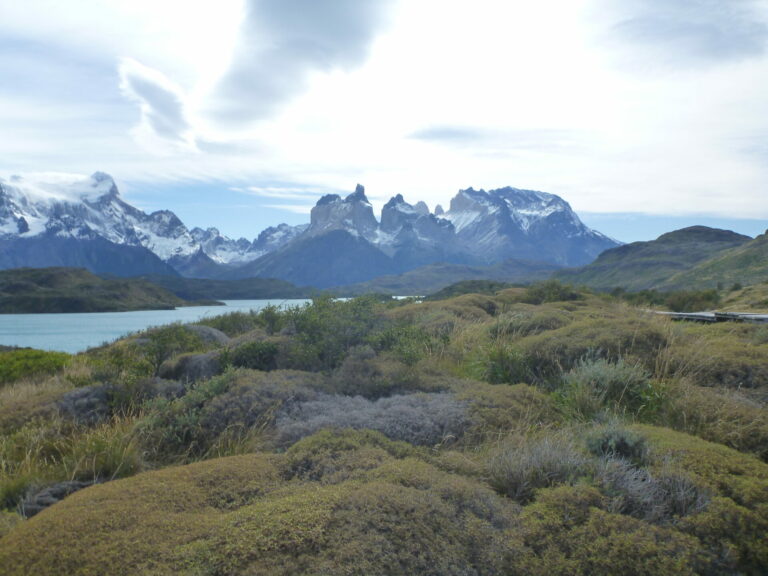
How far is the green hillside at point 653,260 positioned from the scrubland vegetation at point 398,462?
145839mm

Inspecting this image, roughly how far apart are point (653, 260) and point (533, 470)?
18948 centimetres

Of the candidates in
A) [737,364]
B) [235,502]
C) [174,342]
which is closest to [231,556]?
[235,502]

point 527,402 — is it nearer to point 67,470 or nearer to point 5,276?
point 67,470

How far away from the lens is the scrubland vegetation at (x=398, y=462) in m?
3.25

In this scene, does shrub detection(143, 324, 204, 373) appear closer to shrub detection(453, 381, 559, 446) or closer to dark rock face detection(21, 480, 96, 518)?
dark rock face detection(21, 480, 96, 518)

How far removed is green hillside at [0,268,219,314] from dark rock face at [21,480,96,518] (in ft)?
461

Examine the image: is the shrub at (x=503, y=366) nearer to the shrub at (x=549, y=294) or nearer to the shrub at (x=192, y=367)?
the shrub at (x=192, y=367)

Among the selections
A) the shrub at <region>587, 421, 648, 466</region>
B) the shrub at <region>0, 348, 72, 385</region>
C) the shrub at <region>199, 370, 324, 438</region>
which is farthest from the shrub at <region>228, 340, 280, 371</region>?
the shrub at <region>587, 421, 648, 466</region>

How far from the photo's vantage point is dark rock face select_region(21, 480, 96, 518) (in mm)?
4332

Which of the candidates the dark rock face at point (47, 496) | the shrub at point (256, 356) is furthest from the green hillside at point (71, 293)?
the dark rock face at point (47, 496)

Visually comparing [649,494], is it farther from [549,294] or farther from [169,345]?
[549,294]

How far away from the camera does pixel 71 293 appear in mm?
140250

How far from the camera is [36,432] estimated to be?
20.9ft

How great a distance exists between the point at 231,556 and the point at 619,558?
247 centimetres
